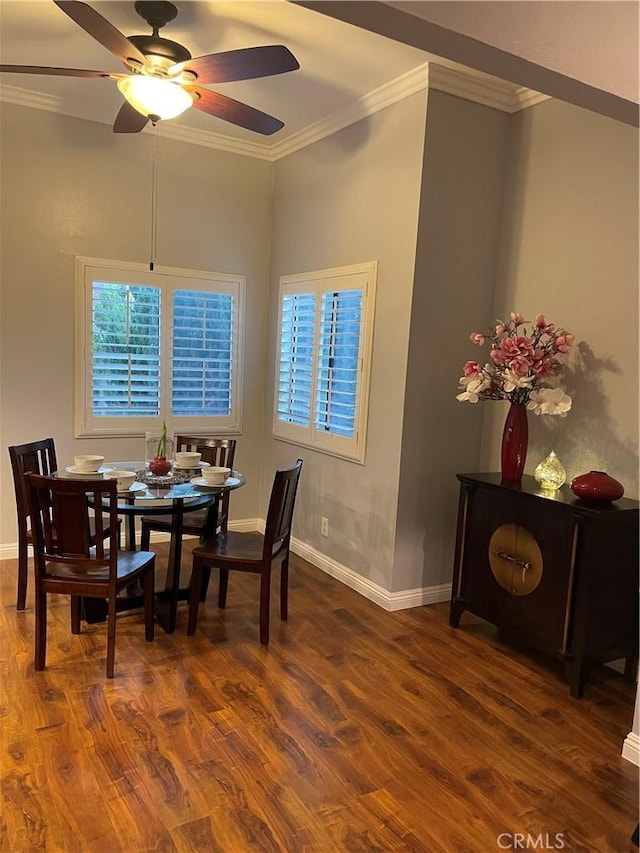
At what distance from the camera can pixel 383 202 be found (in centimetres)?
377

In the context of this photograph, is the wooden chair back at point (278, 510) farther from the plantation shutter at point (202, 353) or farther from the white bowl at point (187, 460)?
the plantation shutter at point (202, 353)

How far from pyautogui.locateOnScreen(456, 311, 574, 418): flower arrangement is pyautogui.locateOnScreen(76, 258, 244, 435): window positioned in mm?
2220

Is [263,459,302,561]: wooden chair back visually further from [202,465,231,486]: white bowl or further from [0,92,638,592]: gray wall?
[0,92,638,592]: gray wall

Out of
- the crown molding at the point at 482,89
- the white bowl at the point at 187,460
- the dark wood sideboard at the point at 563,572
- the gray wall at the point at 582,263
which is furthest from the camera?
the white bowl at the point at 187,460

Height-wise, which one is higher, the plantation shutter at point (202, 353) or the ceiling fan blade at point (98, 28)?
the ceiling fan blade at point (98, 28)

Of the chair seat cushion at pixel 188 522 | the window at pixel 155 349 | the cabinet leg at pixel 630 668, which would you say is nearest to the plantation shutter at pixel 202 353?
the window at pixel 155 349

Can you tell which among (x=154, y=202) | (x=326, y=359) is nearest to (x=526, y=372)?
(x=326, y=359)

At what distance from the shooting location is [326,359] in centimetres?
429

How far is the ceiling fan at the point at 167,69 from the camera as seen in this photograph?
2.45 metres

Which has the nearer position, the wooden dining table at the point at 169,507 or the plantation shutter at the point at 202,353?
the wooden dining table at the point at 169,507

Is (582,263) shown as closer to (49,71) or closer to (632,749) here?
(632,749)

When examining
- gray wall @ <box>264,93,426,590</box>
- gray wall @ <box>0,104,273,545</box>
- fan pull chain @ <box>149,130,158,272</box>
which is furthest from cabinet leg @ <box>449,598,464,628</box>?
fan pull chain @ <box>149,130,158,272</box>

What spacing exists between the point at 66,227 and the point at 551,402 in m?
3.31

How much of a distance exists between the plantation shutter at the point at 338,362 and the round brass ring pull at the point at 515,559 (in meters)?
1.23
